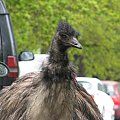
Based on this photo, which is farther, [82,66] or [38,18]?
[82,66]

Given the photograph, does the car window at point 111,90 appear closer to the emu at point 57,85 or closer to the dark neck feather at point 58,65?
the emu at point 57,85

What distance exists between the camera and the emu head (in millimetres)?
7270

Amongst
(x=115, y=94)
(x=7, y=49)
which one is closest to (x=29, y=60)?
(x=7, y=49)

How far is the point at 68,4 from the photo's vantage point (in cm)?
2661

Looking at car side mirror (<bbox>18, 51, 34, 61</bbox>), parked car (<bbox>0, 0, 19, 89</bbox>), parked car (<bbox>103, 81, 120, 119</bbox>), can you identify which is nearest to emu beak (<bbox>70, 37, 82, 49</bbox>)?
parked car (<bbox>0, 0, 19, 89</bbox>)

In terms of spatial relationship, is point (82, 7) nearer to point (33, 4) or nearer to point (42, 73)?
point (33, 4)

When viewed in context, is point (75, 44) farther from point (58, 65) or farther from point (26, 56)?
point (26, 56)

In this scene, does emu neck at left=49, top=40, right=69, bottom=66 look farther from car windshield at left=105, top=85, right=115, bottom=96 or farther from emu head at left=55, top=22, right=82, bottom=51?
car windshield at left=105, top=85, right=115, bottom=96

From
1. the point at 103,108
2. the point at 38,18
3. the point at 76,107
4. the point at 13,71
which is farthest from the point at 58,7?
the point at 76,107

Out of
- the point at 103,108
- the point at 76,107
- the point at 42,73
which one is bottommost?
the point at 103,108

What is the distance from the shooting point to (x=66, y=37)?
7.36m

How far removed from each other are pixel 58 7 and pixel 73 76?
18.1 meters

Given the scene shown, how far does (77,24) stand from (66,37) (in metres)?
24.2

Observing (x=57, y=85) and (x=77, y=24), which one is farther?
(x=77, y=24)
